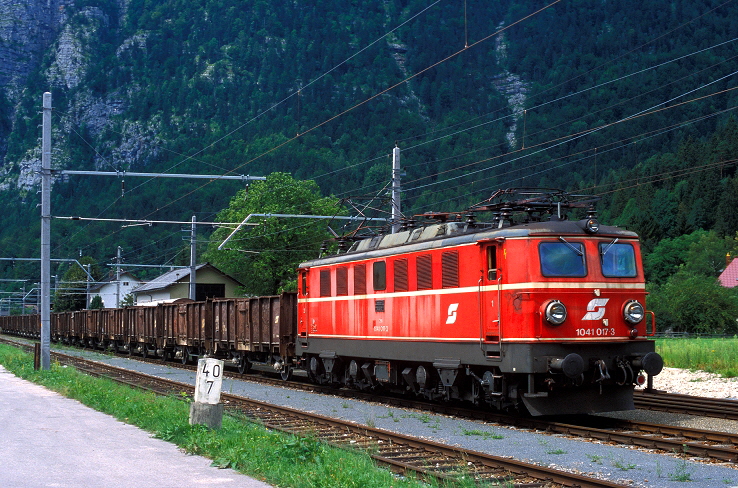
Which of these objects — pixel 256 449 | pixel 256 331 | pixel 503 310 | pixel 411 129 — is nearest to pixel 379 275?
pixel 503 310

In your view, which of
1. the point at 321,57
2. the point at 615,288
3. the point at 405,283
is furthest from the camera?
the point at 321,57

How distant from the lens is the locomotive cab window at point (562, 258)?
1565 cm

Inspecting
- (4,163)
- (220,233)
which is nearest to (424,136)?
(220,233)

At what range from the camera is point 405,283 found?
63.0 feet

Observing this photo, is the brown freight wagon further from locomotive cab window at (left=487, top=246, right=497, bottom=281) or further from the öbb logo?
the öbb logo

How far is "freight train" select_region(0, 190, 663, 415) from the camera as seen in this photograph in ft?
50.6

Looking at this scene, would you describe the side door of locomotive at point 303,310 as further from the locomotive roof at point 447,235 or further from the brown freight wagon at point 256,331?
the brown freight wagon at point 256,331

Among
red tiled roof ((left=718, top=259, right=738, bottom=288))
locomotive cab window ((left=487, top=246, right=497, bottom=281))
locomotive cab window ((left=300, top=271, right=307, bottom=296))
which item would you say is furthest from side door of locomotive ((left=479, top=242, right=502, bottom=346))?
red tiled roof ((left=718, top=259, right=738, bottom=288))

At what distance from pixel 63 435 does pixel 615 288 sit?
9944mm

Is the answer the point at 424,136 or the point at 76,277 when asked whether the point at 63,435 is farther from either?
the point at 424,136

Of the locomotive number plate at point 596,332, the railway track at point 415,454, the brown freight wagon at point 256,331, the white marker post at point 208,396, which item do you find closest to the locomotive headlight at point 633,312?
the locomotive number plate at point 596,332

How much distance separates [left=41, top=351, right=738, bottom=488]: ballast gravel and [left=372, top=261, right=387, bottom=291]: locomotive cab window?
274 cm

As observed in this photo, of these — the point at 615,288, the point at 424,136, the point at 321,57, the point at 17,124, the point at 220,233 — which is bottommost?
the point at 615,288

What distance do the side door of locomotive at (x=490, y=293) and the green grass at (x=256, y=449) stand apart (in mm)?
4289
